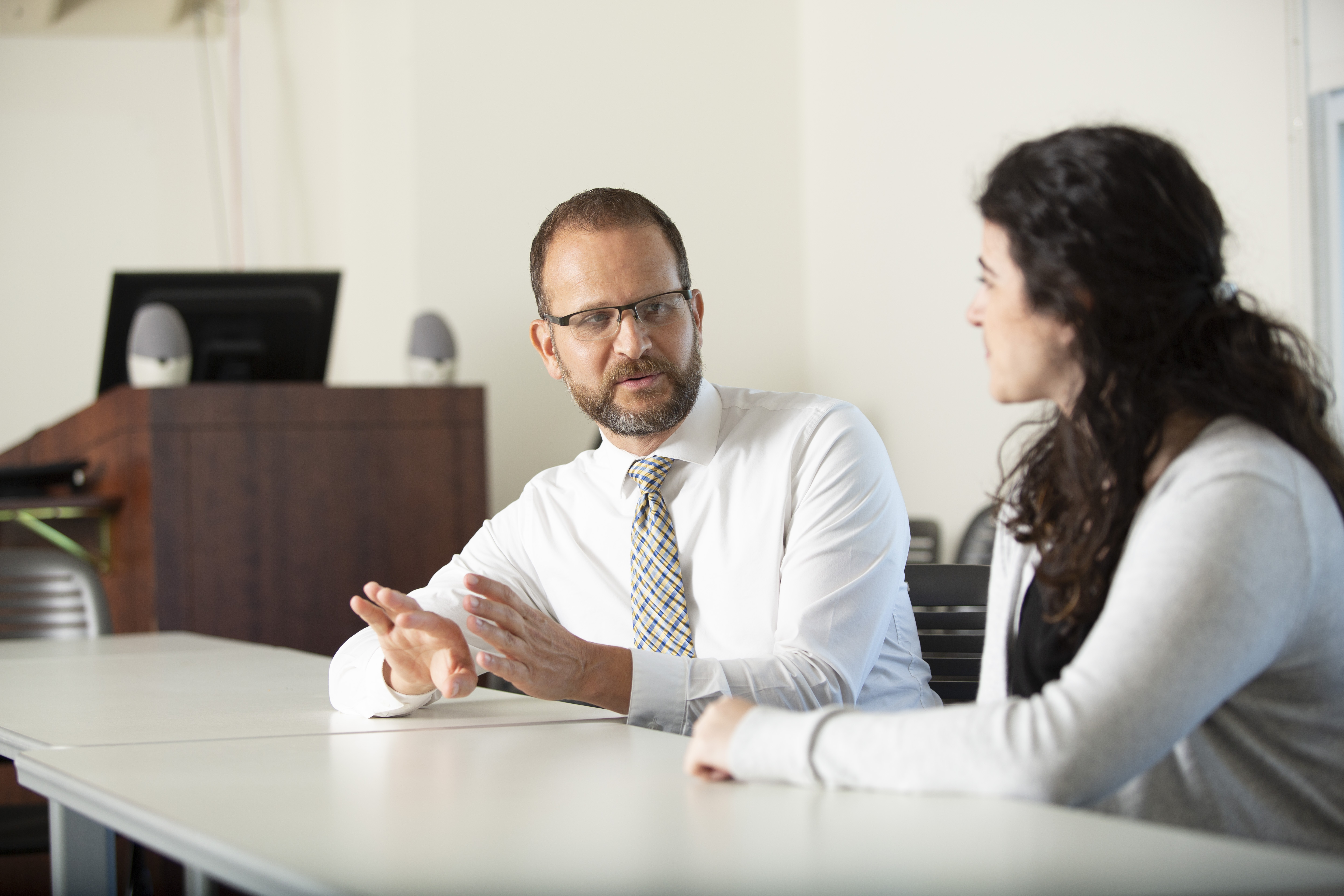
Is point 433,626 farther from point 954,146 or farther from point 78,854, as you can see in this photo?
point 954,146

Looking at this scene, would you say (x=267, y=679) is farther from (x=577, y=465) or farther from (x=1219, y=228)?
(x=1219, y=228)

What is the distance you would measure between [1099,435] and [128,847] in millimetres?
2348

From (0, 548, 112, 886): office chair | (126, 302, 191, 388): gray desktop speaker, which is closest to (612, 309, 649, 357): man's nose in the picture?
(0, 548, 112, 886): office chair

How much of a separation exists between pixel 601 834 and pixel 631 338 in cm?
102

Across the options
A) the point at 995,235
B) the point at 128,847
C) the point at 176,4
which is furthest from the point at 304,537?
the point at 176,4

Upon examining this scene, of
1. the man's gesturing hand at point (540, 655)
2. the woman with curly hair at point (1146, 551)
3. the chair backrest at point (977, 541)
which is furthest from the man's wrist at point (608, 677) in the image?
the chair backrest at point (977, 541)

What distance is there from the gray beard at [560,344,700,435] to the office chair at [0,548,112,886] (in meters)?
1.40

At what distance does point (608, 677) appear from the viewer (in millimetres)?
1359

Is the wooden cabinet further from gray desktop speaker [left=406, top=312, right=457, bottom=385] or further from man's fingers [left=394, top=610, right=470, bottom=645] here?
man's fingers [left=394, top=610, right=470, bottom=645]

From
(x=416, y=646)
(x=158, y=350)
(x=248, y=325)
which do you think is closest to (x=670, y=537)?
(x=416, y=646)

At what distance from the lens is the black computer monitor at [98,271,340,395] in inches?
142

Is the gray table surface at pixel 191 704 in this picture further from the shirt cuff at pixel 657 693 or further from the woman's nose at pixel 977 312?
the woman's nose at pixel 977 312

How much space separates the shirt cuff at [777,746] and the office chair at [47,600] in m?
2.04

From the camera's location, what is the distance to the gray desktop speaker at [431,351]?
384 centimetres
